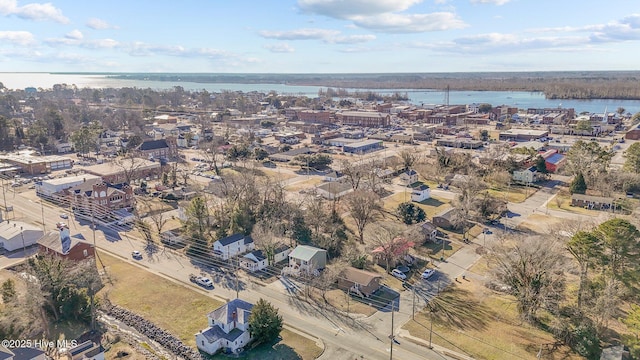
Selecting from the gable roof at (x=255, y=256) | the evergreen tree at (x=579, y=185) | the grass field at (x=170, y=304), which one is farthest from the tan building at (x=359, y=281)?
the evergreen tree at (x=579, y=185)

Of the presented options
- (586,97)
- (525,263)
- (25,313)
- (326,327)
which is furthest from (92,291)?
(586,97)

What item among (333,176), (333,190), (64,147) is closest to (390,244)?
(333,190)

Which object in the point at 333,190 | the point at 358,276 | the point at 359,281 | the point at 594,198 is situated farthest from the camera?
the point at 333,190

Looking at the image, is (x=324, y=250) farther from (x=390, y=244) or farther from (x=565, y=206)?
(x=565, y=206)

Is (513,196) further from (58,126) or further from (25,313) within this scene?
(58,126)

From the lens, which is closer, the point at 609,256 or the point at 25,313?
the point at 25,313

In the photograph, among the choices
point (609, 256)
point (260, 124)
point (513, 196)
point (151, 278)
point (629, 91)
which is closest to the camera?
point (609, 256)
